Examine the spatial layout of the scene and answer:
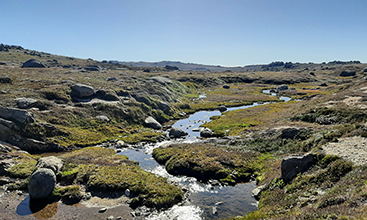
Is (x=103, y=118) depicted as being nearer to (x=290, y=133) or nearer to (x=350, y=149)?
(x=290, y=133)

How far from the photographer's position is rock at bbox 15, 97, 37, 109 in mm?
46781

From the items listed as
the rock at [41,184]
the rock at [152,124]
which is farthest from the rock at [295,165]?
the rock at [152,124]

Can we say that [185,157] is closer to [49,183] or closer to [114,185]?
[114,185]

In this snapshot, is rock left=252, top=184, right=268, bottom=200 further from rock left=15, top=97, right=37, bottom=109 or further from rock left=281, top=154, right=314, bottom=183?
rock left=15, top=97, right=37, bottom=109

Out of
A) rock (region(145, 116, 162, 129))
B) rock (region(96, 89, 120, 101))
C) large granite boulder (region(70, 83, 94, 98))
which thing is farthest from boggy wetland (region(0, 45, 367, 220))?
rock (region(96, 89, 120, 101))

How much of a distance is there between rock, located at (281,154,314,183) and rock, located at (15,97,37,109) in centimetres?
5223

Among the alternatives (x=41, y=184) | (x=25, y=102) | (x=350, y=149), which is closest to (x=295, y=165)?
(x=350, y=149)

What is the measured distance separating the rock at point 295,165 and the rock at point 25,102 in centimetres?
5223

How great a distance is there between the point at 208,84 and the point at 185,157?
469 feet

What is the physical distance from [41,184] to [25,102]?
33002 mm

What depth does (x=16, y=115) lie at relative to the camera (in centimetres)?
3981

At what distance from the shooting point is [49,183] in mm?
23844

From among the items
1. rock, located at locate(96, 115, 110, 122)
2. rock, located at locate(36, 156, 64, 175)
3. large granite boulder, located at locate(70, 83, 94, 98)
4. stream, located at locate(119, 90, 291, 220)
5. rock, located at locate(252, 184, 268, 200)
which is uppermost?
large granite boulder, located at locate(70, 83, 94, 98)

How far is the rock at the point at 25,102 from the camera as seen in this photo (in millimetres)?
46781
